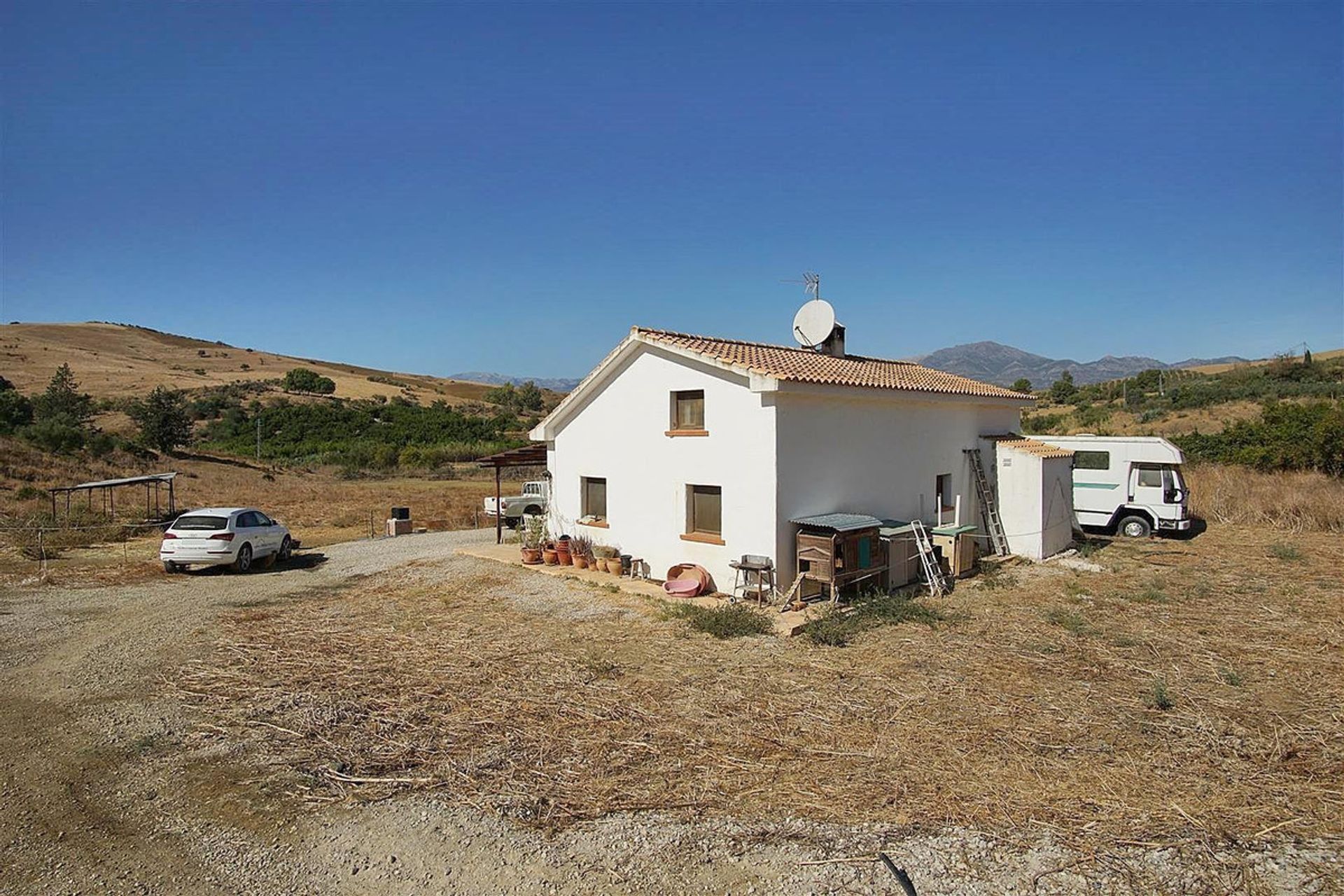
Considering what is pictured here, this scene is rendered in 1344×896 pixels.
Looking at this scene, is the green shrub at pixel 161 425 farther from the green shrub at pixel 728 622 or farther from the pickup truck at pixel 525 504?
the green shrub at pixel 728 622

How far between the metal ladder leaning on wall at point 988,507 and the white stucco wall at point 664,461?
8.07m

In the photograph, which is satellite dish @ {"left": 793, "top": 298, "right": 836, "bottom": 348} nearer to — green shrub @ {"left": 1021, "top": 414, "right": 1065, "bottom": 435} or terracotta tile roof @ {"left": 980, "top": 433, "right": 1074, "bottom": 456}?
terracotta tile roof @ {"left": 980, "top": 433, "right": 1074, "bottom": 456}

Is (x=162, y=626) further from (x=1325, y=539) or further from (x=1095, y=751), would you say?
(x=1325, y=539)

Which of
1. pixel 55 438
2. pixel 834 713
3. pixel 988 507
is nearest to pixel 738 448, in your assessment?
pixel 834 713

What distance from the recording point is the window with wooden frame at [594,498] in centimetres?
1642

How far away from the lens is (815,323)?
17953 mm

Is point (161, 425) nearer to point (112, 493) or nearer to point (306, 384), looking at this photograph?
point (112, 493)

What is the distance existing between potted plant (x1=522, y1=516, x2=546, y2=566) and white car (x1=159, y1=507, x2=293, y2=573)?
643 cm

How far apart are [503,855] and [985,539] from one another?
52.4ft

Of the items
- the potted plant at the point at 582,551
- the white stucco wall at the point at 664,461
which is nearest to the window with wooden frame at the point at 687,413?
the white stucco wall at the point at 664,461

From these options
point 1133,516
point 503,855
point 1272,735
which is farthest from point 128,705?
point 1133,516

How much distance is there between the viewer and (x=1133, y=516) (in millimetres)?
20594

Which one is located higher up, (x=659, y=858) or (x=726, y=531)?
(x=726, y=531)

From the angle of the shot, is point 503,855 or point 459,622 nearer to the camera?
point 503,855
